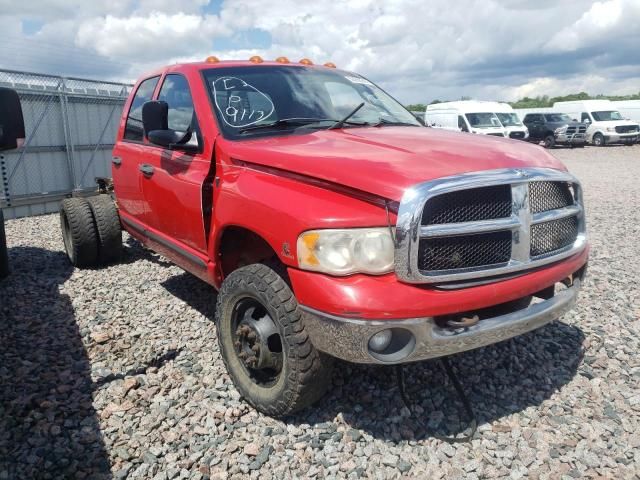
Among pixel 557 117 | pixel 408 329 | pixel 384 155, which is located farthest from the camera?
pixel 557 117

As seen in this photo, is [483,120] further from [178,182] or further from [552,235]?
[552,235]

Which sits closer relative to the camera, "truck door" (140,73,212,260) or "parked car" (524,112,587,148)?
"truck door" (140,73,212,260)

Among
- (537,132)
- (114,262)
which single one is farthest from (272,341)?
(537,132)

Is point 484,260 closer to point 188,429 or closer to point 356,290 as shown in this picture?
point 356,290

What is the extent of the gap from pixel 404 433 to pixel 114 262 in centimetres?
423

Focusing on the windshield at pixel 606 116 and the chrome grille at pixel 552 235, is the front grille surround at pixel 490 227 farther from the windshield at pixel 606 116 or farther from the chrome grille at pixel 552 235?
the windshield at pixel 606 116

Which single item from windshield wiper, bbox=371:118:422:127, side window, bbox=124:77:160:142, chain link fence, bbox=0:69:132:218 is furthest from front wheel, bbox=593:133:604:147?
side window, bbox=124:77:160:142

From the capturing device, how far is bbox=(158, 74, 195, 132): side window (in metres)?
3.70

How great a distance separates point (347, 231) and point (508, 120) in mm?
24409

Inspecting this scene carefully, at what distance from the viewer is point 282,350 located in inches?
109

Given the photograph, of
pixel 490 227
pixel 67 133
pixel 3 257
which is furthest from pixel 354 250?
pixel 67 133

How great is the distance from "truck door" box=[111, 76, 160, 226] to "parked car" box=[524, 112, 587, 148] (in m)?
26.8

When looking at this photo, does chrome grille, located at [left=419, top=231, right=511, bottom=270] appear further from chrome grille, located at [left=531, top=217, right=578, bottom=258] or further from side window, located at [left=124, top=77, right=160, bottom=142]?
side window, located at [left=124, top=77, right=160, bottom=142]

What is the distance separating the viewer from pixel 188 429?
285 centimetres
